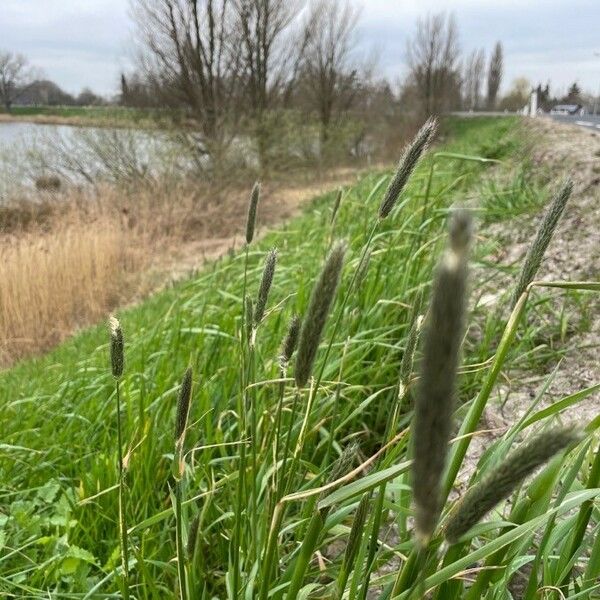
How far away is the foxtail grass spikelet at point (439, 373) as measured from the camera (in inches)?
13.7

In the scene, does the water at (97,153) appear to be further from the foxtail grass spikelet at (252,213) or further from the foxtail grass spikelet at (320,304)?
the foxtail grass spikelet at (320,304)

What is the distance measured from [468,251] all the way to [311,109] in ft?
105

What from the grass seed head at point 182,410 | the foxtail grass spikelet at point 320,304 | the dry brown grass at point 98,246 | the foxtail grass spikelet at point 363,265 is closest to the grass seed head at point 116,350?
the grass seed head at point 182,410

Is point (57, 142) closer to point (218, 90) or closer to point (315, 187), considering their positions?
point (218, 90)

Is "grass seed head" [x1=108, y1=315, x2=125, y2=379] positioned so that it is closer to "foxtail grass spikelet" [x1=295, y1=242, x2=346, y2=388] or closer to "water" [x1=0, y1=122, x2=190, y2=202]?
"foxtail grass spikelet" [x1=295, y1=242, x2=346, y2=388]

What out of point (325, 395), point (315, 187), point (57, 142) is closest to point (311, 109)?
point (315, 187)

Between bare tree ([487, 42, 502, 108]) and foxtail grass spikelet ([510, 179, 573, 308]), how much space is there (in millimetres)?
73863

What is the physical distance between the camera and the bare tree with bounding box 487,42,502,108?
6800 centimetres

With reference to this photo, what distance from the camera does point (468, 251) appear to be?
13.9 inches

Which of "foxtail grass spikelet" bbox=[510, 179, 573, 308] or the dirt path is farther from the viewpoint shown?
the dirt path

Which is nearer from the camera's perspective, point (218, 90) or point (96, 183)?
point (96, 183)

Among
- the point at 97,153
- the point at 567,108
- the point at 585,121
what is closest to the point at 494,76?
the point at 567,108

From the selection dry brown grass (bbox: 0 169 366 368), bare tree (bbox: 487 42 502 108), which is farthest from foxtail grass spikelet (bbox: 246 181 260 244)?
bare tree (bbox: 487 42 502 108)

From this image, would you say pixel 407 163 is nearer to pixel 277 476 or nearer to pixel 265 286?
pixel 265 286
